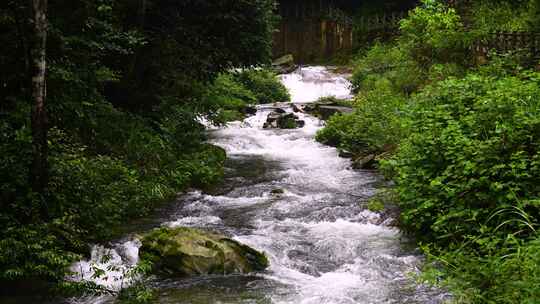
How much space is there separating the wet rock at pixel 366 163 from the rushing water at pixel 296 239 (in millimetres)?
241

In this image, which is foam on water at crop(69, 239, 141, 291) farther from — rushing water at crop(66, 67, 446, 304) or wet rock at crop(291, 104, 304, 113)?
Answer: wet rock at crop(291, 104, 304, 113)

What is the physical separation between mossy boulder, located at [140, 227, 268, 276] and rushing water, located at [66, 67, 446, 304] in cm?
18

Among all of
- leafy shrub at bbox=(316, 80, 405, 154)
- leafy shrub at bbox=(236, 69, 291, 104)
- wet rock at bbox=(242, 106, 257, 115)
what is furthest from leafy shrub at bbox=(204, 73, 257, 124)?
leafy shrub at bbox=(316, 80, 405, 154)

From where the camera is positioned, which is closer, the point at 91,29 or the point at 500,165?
the point at 500,165

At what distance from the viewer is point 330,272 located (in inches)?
305

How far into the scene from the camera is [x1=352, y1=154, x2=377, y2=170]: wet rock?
14086mm

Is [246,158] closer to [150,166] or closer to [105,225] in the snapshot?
[150,166]

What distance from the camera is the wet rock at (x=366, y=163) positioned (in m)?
14.1

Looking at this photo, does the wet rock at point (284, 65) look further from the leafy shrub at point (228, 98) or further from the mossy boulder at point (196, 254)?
the mossy boulder at point (196, 254)

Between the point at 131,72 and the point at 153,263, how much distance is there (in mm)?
6534

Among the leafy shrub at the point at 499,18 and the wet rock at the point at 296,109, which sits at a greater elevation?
the leafy shrub at the point at 499,18

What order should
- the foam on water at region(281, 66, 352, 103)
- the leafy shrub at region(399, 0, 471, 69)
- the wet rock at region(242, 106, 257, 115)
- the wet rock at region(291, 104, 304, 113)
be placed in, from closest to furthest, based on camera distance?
1. the leafy shrub at region(399, 0, 471, 69)
2. the wet rock at region(291, 104, 304, 113)
3. the wet rock at region(242, 106, 257, 115)
4. the foam on water at region(281, 66, 352, 103)

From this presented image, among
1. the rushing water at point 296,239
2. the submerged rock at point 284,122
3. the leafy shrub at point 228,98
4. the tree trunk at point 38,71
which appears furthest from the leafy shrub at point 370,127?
the tree trunk at point 38,71

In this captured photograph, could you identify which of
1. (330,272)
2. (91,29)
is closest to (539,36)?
(330,272)
